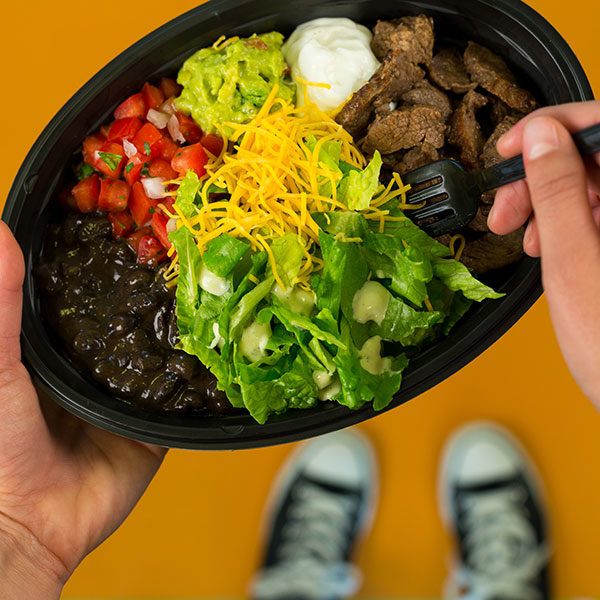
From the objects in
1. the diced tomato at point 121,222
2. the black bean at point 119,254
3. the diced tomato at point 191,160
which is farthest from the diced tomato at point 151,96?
the black bean at point 119,254

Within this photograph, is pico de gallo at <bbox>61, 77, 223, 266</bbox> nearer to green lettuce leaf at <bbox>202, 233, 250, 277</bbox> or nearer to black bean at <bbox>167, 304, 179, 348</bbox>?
black bean at <bbox>167, 304, 179, 348</bbox>

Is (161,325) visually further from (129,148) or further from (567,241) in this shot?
(567,241)

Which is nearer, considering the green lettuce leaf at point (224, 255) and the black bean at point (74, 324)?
the green lettuce leaf at point (224, 255)

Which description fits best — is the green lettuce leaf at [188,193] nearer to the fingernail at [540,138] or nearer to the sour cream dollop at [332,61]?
the sour cream dollop at [332,61]

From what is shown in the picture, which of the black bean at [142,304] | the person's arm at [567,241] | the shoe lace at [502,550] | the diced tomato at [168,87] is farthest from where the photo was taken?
the shoe lace at [502,550]

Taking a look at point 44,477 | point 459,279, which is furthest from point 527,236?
point 44,477
